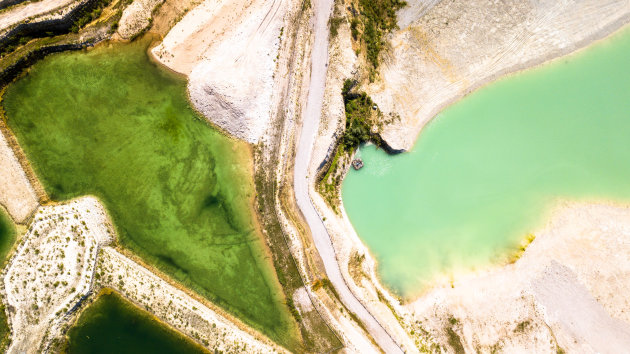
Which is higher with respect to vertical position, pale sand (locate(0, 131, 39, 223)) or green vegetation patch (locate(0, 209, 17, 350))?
pale sand (locate(0, 131, 39, 223))

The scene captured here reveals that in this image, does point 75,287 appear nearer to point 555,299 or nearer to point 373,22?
point 373,22

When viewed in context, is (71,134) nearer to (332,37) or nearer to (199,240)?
(199,240)

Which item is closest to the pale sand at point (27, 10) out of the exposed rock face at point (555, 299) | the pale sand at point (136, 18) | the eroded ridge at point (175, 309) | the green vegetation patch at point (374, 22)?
the pale sand at point (136, 18)

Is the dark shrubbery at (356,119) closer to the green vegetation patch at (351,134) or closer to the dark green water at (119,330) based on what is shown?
the green vegetation patch at (351,134)

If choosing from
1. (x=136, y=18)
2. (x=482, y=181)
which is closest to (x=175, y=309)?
(x=136, y=18)

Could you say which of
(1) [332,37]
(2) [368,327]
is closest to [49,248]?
(2) [368,327]

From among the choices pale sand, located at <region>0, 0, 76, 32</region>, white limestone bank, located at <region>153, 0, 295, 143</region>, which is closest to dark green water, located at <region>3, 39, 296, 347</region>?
white limestone bank, located at <region>153, 0, 295, 143</region>

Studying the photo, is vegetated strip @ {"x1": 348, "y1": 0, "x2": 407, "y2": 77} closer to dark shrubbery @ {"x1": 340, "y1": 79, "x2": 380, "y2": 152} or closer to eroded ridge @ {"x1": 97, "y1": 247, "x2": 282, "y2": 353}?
dark shrubbery @ {"x1": 340, "y1": 79, "x2": 380, "y2": 152}
